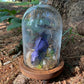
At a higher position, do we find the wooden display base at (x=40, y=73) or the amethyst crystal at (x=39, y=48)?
the amethyst crystal at (x=39, y=48)

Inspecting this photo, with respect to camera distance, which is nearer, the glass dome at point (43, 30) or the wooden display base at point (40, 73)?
the wooden display base at point (40, 73)

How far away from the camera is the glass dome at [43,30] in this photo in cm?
130

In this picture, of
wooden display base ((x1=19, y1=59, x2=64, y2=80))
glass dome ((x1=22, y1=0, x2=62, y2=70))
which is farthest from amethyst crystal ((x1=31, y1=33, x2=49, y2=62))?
wooden display base ((x1=19, y1=59, x2=64, y2=80))

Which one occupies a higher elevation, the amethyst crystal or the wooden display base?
the amethyst crystal

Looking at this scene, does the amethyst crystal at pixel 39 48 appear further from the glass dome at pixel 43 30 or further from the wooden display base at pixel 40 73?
the wooden display base at pixel 40 73

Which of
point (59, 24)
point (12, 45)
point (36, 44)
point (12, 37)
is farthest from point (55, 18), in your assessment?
point (12, 37)

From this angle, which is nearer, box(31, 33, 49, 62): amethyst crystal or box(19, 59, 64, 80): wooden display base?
box(19, 59, 64, 80): wooden display base

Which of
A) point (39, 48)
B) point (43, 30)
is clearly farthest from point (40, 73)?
point (43, 30)

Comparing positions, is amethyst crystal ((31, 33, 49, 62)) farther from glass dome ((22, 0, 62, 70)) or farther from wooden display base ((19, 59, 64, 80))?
wooden display base ((19, 59, 64, 80))

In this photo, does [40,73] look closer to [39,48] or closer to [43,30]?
[39,48]

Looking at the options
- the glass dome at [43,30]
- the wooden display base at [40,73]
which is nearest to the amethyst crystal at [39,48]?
the glass dome at [43,30]

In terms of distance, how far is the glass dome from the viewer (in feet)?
4.28

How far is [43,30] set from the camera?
4.66 ft

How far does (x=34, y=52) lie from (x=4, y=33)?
4.85 ft
